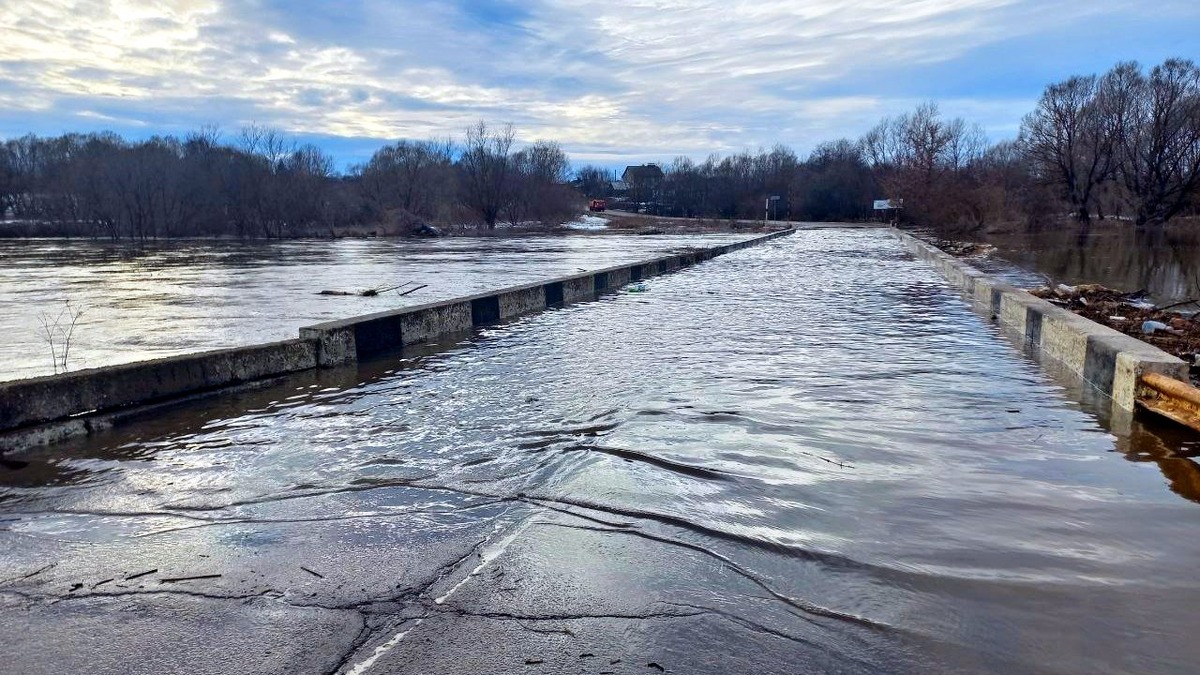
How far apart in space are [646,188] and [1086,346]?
456 ft

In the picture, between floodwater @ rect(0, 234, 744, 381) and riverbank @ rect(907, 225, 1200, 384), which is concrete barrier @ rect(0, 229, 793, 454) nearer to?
floodwater @ rect(0, 234, 744, 381)

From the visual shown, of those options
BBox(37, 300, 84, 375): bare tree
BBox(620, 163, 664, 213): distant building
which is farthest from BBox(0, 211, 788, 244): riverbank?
BBox(37, 300, 84, 375): bare tree

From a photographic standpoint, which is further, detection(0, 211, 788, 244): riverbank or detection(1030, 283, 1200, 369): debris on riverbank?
detection(0, 211, 788, 244): riverbank

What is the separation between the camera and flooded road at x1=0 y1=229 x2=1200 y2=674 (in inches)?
114

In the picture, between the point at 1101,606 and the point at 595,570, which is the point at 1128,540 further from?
the point at 595,570

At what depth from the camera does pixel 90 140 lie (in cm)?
9862

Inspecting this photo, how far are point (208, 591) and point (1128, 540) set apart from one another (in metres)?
4.37

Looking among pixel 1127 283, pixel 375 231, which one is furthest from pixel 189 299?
pixel 375 231

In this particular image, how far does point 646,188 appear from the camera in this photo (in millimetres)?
143750

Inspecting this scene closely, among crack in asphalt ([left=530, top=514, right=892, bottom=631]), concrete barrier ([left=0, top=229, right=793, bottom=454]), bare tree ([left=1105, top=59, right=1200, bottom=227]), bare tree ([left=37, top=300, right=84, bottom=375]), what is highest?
bare tree ([left=1105, top=59, right=1200, bottom=227])

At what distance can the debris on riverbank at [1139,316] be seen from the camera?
8.86 meters

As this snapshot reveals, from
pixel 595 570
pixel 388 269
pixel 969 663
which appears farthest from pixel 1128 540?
pixel 388 269

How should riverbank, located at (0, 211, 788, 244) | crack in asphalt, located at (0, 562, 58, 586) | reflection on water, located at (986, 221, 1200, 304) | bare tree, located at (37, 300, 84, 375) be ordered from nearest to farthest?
crack in asphalt, located at (0, 562, 58, 586)
bare tree, located at (37, 300, 84, 375)
reflection on water, located at (986, 221, 1200, 304)
riverbank, located at (0, 211, 788, 244)

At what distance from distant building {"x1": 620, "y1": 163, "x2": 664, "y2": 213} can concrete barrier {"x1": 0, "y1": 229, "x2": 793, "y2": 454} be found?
387 ft
